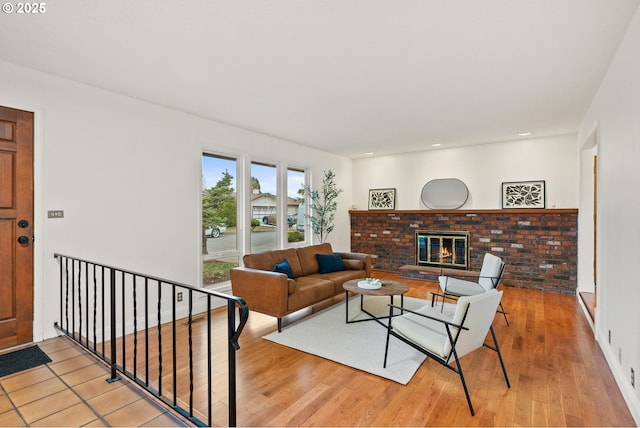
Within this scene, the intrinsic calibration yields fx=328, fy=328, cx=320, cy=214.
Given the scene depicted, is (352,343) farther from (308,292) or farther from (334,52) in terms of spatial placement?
(334,52)

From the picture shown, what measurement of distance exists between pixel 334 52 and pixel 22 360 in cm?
351

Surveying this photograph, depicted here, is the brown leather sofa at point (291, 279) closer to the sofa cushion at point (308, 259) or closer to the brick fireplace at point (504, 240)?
the sofa cushion at point (308, 259)

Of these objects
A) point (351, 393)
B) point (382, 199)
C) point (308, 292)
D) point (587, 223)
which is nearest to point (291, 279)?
point (308, 292)

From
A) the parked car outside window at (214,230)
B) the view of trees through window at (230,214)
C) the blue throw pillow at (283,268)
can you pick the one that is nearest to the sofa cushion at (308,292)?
the blue throw pillow at (283,268)

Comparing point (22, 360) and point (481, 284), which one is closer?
point (22, 360)

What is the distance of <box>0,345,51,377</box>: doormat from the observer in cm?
250

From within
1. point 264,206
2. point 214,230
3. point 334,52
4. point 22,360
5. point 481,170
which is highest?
point 334,52

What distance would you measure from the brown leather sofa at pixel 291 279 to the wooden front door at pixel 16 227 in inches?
75.9

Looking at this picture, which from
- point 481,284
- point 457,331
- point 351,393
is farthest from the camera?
point 481,284

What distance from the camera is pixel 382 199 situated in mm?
7297

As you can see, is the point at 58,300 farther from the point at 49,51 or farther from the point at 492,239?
the point at 492,239

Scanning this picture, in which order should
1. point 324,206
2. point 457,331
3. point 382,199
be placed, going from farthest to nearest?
1. point 382,199
2. point 324,206
3. point 457,331

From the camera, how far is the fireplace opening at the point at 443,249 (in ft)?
20.4

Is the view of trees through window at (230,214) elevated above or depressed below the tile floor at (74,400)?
above
